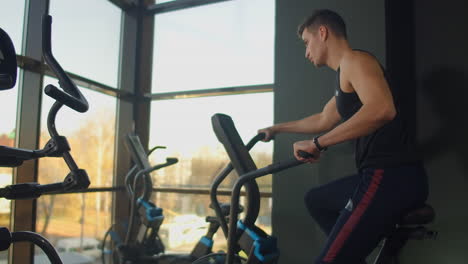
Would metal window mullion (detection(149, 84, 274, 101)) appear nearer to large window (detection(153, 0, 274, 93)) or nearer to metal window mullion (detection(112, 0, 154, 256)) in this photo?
large window (detection(153, 0, 274, 93))

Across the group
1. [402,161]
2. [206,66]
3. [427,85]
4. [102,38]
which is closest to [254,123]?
[206,66]

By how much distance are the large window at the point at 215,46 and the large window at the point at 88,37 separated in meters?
0.47

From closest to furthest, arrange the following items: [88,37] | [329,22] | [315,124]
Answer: [329,22] < [315,124] < [88,37]

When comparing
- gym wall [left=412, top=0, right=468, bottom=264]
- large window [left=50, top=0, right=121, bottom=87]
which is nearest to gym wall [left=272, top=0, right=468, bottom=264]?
gym wall [left=412, top=0, right=468, bottom=264]

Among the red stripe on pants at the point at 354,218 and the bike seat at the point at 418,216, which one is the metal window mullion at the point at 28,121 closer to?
the red stripe on pants at the point at 354,218

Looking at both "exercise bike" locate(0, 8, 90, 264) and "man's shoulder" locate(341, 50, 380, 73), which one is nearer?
"exercise bike" locate(0, 8, 90, 264)

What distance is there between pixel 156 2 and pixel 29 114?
6.52ft

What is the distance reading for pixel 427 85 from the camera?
266 centimetres

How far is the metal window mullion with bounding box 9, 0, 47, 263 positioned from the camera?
9.21 feet

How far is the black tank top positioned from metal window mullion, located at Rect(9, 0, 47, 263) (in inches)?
91.7

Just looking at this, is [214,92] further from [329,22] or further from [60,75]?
[60,75]

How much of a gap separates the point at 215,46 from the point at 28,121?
186cm

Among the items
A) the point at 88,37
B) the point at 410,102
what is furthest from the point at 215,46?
the point at 410,102

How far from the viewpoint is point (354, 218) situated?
1.50m
